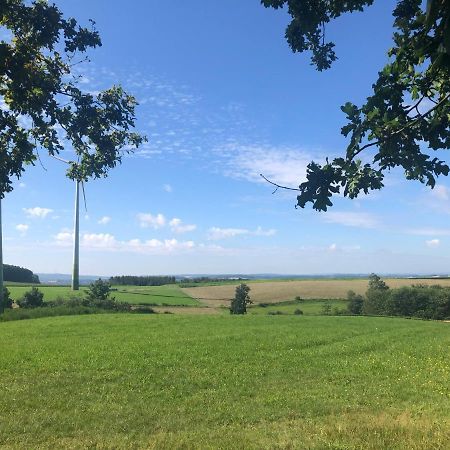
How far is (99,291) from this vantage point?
3248 inches

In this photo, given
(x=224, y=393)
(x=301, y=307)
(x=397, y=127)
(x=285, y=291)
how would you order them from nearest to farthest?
(x=397, y=127), (x=224, y=393), (x=301, y=307), (x=285, y=291)

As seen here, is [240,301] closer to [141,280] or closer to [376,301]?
[376,301]

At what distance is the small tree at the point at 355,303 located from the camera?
265 feet

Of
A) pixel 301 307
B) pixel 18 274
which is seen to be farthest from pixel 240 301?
pixel 18 274

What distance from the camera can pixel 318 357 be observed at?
72.0ft

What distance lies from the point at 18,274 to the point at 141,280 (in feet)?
132

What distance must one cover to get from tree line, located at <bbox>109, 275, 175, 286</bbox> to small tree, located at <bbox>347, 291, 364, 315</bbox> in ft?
211

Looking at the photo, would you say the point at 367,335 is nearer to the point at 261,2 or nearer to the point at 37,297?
the point at 261,2

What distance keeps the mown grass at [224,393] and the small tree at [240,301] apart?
47695 mm

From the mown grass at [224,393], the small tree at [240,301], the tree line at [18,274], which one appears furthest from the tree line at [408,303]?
the tree line at [18,274]

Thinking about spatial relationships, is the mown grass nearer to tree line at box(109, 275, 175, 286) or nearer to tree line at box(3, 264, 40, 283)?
tree line at box(109, 275, 175, 286)

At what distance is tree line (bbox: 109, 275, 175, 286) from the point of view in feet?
434

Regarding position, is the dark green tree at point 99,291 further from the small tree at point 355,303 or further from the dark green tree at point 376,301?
the dark green tree at point 376,301

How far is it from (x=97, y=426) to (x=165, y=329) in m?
24.3
